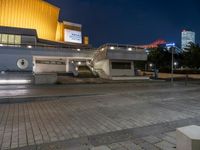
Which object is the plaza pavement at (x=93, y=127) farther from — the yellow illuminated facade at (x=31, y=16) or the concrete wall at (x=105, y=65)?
the yellow illuminated facade at (x=31, y=16)

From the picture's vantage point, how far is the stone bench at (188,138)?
3307 mm

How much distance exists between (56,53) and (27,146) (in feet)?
107

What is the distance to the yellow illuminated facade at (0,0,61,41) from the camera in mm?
44031

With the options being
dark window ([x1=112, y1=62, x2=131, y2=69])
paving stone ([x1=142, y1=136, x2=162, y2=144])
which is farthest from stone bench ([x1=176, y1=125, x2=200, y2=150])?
dark window ([x1=112, y1=62, x2=131, y2=69])

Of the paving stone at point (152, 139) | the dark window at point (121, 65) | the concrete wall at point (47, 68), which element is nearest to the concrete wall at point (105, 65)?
the dark window at point (121, 65)

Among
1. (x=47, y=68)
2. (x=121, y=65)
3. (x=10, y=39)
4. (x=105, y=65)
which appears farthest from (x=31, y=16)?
(x=121, y=65)

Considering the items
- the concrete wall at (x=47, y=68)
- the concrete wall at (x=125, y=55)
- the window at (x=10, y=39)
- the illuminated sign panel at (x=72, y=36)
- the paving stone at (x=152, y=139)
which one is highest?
the illuminated sign panel at (x=72, y=36)

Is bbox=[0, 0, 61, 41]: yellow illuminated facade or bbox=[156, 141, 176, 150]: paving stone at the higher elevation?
bbox=[0, 0, 61, 41]: yellow illuminated facade

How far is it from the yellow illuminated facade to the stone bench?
4724 cm

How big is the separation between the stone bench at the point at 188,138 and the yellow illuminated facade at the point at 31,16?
47.2m

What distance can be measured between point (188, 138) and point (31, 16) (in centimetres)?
5076

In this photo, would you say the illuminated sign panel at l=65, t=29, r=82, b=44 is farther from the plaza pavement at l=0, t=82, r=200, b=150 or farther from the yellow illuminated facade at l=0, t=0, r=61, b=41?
the plaza pavement at l=0, t=82, r=200, b=150

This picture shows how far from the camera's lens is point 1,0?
4303 cm

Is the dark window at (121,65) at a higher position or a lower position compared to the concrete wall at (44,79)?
higher
